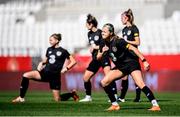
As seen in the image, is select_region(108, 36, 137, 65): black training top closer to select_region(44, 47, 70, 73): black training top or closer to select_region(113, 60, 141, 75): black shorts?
select_region(113, 60, 141, 75): black shorts

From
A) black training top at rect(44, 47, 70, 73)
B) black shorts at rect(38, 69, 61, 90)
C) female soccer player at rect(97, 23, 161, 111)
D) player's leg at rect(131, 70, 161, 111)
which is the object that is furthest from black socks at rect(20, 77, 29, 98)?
player's leg at rect(131, 70, 161, 111)

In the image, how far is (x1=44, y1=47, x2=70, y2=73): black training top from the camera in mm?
15745

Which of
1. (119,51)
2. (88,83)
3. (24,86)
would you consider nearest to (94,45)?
(88,83)

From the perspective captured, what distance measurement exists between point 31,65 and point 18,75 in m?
0.69

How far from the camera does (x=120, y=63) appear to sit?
1276 centimetres

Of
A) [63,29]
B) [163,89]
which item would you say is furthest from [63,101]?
[63,29]

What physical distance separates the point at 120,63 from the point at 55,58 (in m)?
3.34

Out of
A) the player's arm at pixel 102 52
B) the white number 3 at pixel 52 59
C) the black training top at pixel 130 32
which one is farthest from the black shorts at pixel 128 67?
the white number 3 at pixel 52 59

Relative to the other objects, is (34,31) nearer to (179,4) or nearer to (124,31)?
(179,4)

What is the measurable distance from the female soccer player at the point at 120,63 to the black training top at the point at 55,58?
301 cm

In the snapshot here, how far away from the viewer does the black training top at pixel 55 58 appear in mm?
15745

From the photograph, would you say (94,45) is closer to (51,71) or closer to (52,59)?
(52,59)

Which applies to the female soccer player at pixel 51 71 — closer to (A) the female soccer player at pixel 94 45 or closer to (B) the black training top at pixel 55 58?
(B) the black training top at pixel 55 58

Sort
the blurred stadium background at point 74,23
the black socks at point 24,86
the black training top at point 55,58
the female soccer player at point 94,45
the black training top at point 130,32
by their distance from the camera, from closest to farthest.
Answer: the black training top at point 130,32 < the black socks at point 24,86 < the black training top at point 55,58 < the female soccer player at point 94,45 < the blurred stadium background at point 74,23
